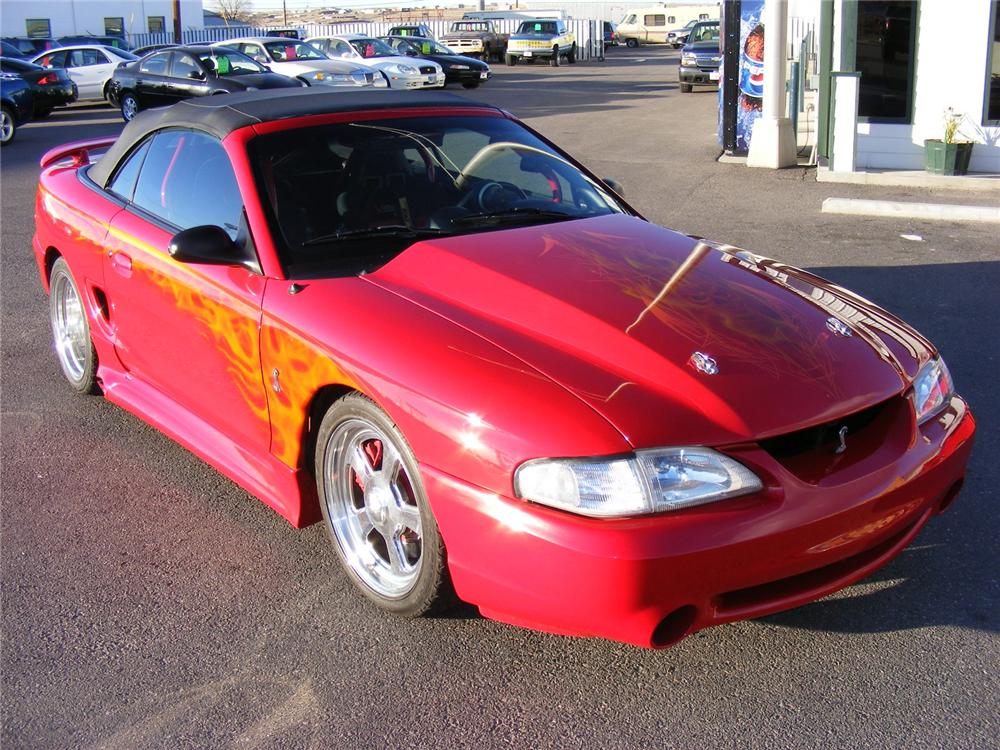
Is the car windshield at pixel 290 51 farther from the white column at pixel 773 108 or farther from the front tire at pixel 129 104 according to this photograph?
the white column at pixel 773 108

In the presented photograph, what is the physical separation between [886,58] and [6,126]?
45.4 ft

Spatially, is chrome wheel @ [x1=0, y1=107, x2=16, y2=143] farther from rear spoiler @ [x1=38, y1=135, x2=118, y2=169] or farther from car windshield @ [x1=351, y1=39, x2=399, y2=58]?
rear spoiler @ [x1=38, y1=135, x2=118, y2=169]

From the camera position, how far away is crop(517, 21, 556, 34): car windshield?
133 feet

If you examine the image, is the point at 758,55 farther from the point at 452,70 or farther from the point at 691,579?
the point at 452,70

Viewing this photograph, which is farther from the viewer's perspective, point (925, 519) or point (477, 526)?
point (925, 519)

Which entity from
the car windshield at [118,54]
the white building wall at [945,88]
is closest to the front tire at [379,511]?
the white building wall at [945,88]

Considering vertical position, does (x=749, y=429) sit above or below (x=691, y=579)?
above

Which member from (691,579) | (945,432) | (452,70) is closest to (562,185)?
(945,432)

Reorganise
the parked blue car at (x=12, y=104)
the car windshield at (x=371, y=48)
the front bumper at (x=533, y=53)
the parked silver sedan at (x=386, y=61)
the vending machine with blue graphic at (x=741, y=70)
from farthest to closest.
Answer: the front bumper at (x=533, y=53), the car windshield at (x=371, y=48), the parked silver sedan at (x=386, y=61), the parked blue car at (x=12, y=104), the vending machine with blue graphic at (x=741, y=70)

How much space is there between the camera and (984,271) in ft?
25.3

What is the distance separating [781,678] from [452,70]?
88.8 ft

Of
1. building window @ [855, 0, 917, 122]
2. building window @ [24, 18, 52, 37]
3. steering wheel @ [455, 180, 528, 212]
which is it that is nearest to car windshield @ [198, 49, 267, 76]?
building window @ [855, 0, 917, 122]

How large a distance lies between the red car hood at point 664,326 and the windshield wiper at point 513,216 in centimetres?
12

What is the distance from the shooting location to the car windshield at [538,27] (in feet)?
133
